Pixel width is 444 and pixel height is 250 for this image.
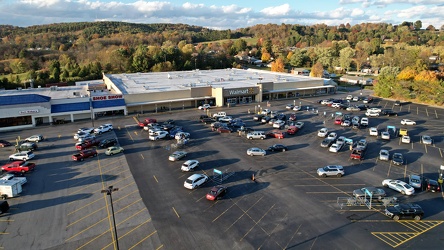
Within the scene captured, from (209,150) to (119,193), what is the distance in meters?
13.7

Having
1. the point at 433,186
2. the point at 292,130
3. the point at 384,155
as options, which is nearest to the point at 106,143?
the point at 292,130

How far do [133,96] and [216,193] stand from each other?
3637 cm

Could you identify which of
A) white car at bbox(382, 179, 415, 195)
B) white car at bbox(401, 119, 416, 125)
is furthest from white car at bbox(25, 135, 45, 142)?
white car at bbox(401, 119, 416, 125)

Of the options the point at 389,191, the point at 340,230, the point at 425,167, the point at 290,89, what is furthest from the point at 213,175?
the point at 290,89

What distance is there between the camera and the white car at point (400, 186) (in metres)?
26.7

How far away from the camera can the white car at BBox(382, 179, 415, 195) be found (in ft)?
87.4

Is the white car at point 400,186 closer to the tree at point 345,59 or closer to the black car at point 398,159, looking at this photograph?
the black car at point 398,159

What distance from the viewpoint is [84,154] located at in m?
34.8

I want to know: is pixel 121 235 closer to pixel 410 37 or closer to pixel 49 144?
pixel 49 144

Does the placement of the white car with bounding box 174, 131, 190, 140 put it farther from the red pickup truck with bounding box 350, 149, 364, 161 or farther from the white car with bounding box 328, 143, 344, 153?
the red pickup truck with bounding box 350, 149, 364, 161

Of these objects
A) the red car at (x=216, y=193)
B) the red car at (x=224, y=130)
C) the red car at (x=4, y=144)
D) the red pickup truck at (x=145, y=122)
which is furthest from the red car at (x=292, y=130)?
the red car at (x=4, y=144)

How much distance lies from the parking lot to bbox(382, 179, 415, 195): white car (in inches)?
20.2

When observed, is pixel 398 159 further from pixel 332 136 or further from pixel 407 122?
pixel 407 122

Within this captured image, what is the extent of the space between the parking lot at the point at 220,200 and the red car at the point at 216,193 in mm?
470
